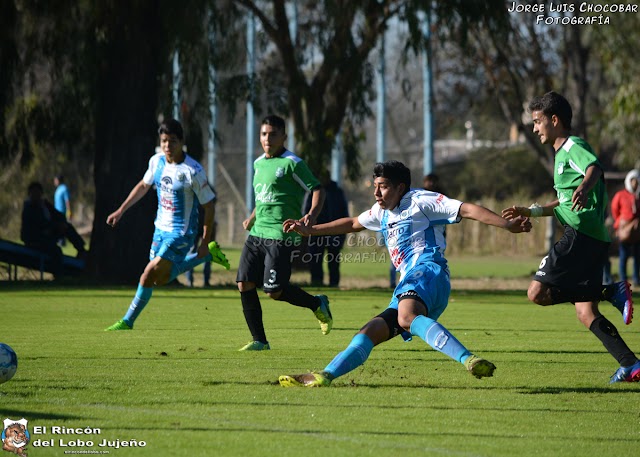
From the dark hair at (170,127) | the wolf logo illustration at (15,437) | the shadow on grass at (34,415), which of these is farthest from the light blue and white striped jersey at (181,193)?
the wolf logo illustration at (15,437)

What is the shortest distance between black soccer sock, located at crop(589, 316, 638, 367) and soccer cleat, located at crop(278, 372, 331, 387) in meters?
2.21

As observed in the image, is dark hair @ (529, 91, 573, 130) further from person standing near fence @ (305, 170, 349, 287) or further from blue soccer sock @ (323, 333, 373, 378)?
person standing near fence @ (305, 170, 349, 287)

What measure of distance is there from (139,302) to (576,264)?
5347mm

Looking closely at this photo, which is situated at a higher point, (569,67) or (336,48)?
(569,67)

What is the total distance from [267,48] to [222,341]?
14.2m

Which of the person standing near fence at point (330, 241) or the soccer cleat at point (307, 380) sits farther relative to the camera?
the person standing near fence at point (330, 241)

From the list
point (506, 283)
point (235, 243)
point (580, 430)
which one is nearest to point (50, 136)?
point (506, 283)

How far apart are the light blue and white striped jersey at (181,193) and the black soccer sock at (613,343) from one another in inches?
193

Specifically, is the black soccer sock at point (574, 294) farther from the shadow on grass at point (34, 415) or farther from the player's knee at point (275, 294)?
the shadow on grass at point (34, 415)

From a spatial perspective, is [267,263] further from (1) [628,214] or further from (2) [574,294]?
(1) [628,214]

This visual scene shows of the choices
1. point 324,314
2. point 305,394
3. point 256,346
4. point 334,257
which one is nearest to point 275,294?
point 256,346

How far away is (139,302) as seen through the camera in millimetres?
12430

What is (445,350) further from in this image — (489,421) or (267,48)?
(267,48)

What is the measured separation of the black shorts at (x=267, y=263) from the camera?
1077 cm
